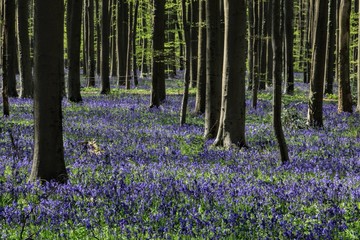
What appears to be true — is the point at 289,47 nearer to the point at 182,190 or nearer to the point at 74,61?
the point at 74,61

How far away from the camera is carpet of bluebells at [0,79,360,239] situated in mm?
5152

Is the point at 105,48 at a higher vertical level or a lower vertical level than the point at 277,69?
higher

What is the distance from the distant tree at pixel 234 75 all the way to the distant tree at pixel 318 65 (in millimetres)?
5169

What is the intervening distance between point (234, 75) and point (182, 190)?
4.90 metres

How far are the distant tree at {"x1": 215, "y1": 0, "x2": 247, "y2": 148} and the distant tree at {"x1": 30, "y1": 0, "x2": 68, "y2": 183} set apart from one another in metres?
4.72

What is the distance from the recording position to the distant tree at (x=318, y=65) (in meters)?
15.3

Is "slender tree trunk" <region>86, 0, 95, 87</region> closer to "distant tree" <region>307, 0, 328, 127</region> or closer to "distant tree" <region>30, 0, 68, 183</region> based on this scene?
"distant tree" <region>307, 0, 328, 127</region>

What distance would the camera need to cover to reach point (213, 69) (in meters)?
12.9

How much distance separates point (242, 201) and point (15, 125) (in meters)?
9.68

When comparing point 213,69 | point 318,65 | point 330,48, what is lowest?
point 213,69

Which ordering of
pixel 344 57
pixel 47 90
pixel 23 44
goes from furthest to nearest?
pixel 23 44
pixel 344 57
pixel 47 90

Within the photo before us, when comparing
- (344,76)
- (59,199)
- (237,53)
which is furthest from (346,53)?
(59,199)

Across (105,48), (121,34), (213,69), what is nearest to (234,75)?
(213,69)

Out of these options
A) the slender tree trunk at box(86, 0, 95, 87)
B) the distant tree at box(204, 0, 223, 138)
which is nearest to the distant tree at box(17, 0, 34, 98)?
the slender tree trunk at box(86, 0, 95, 87)
